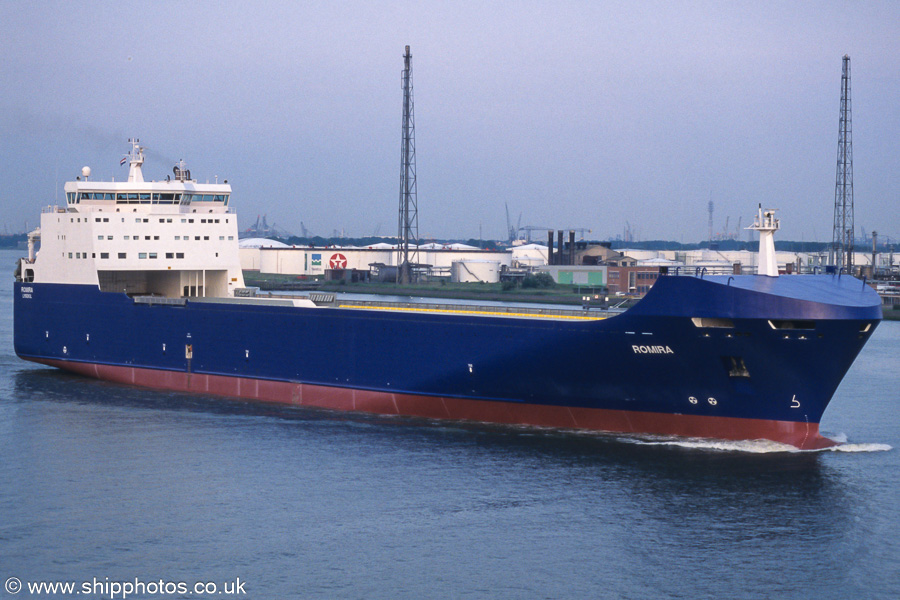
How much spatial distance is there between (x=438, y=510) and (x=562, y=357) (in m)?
5.93

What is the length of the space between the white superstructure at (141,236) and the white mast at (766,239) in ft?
54.1

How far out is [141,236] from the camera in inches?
1180

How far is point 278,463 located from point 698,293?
9.01m

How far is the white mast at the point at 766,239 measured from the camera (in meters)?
21.4

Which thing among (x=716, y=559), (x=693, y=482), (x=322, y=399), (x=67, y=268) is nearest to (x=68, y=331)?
(x=67, y=268)

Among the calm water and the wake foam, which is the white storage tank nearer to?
the calm water

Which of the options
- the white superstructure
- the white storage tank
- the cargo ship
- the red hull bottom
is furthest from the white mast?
the white storage tank

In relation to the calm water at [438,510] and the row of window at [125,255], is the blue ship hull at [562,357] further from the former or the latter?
the row of window at [125,255]

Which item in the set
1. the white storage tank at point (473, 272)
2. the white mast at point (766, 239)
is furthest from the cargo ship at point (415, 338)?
the white storage tank at point (473, 272)

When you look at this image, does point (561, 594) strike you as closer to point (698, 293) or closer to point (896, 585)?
point (896, 585)

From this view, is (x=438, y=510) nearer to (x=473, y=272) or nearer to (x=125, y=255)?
(x=125, y=255)

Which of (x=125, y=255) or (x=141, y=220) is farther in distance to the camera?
(x=141, y=220)

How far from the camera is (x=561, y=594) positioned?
45.2 feet

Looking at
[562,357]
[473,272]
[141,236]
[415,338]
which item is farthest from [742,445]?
[473,272]
